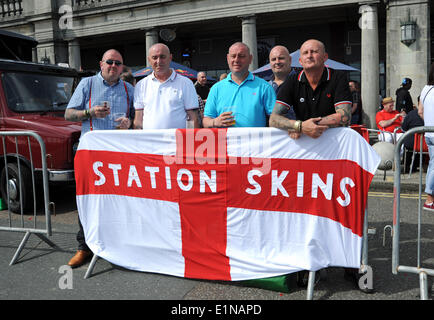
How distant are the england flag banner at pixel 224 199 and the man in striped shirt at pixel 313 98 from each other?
0.37 feet

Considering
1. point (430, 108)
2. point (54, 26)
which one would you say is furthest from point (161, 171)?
point (54, 26)

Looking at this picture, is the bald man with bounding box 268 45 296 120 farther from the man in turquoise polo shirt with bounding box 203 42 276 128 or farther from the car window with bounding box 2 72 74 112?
the car window with bounding box 2 72 74 112

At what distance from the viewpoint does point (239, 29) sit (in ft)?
65.1

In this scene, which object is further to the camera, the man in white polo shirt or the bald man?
the bald man

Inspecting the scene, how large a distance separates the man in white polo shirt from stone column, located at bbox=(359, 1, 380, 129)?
11.0m

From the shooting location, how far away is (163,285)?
3.52 metres

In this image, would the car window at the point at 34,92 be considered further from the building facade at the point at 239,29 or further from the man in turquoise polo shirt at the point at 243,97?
the building facade at the point at 239,29

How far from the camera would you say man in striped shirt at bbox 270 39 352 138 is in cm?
320

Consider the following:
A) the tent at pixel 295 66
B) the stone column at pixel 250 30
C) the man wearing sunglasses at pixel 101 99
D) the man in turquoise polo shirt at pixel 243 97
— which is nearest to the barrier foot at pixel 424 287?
the man in turquoise polo shirt at pixel 243 97

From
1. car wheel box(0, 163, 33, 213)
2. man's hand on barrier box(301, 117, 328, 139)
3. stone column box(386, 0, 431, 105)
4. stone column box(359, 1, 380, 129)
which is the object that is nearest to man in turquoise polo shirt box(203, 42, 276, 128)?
man's hand on barrier box(301, 117, 328, 139)

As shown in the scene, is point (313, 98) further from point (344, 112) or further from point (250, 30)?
point (250, 30)
